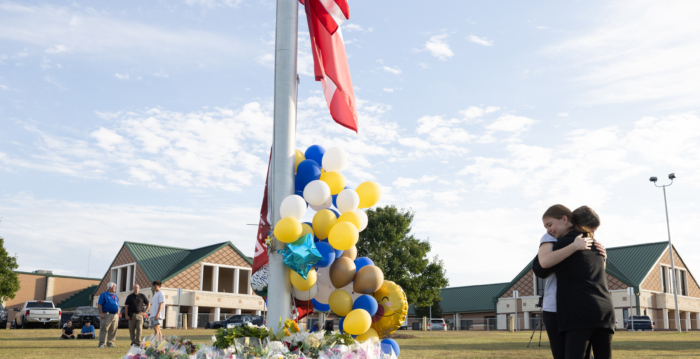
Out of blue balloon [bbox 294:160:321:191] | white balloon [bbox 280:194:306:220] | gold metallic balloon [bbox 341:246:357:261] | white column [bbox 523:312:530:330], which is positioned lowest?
white column [bbox 523:312:530:330]

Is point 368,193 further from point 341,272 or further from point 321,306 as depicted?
point 321,306

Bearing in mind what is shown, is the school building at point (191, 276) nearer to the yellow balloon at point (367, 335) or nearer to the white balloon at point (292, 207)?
the yellow balloon at point (367, 335)

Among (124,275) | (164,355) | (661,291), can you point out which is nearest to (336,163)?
(164,355)

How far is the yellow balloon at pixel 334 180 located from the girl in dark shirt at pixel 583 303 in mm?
3489

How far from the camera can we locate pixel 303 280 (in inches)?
255

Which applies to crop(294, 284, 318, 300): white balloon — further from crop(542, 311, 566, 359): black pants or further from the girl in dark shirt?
the girl in dark shirt

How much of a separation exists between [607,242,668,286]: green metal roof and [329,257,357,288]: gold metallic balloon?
44.6 meters

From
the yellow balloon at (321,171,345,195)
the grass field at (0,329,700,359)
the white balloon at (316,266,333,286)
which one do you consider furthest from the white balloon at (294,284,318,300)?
the grass field at (0,329,700,359)

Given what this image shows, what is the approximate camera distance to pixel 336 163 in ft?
A: 24.2

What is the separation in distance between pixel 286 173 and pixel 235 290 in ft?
143

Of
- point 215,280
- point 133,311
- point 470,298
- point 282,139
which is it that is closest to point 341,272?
point 282,139

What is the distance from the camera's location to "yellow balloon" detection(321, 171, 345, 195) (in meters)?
7.35

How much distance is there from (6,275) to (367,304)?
41.3 meters

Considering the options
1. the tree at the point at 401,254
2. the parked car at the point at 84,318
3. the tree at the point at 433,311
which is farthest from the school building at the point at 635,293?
the parked car at the point at 84,318
